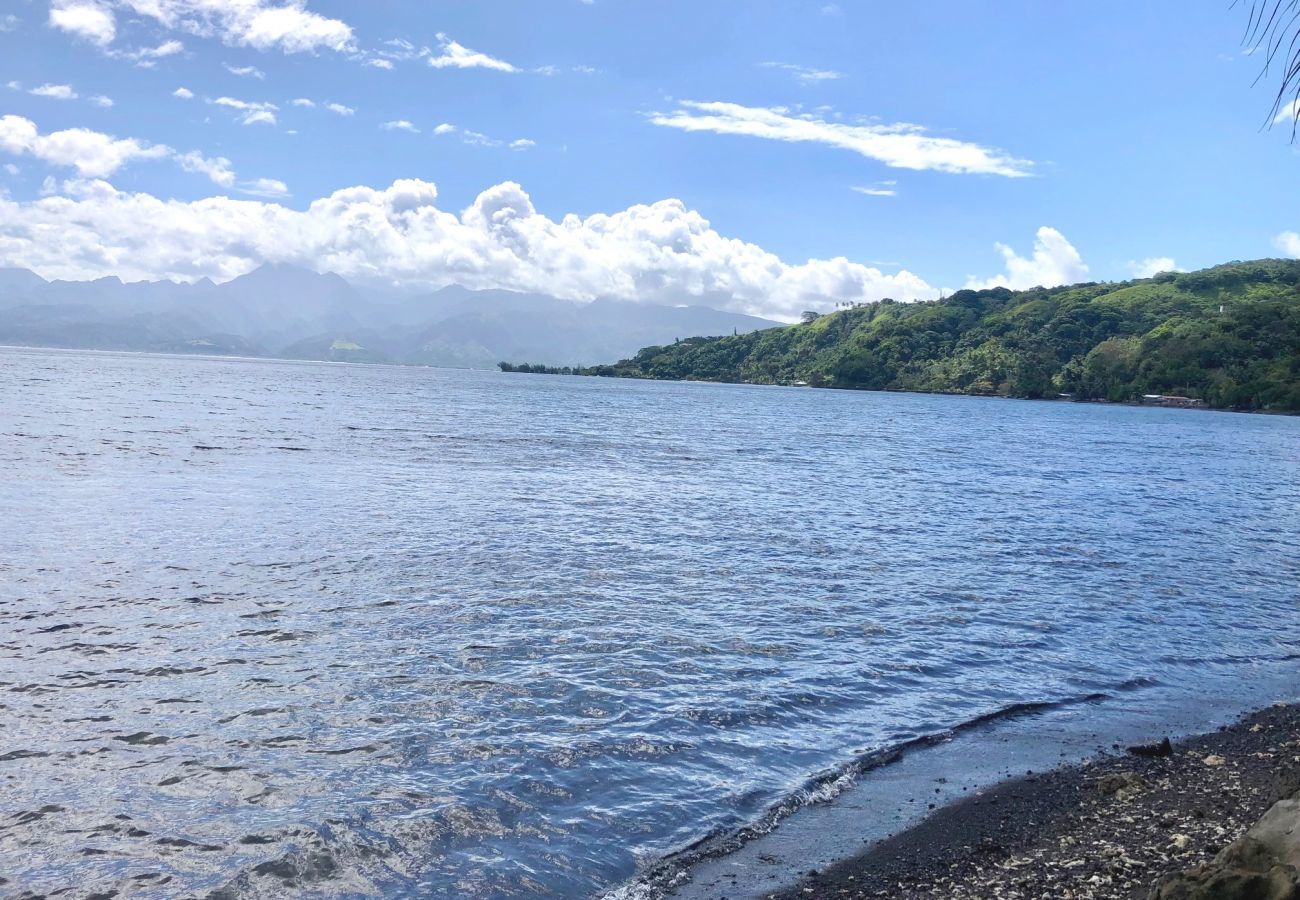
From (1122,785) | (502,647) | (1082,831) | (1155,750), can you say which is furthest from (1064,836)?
(502,647)

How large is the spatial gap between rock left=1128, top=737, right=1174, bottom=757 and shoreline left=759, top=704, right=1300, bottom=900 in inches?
7.2

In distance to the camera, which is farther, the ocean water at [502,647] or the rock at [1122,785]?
the rock at [1122,785]

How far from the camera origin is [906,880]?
11.1 meters

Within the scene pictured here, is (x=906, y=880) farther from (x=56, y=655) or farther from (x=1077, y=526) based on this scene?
(x=1077, y=526)

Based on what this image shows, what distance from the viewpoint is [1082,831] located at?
40.3 feet

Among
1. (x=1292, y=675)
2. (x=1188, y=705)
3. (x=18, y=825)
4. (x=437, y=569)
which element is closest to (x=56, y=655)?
(x=18, y=825)

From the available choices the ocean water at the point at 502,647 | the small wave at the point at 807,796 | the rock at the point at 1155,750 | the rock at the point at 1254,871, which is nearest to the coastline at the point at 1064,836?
the rock at the point at 1155,750

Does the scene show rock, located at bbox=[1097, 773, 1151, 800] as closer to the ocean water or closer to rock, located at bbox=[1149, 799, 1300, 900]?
the ocean water

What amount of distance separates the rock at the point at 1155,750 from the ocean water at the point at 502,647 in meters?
3.06

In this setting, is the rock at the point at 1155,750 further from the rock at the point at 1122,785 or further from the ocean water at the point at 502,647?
the ocean water at the point at 502,647

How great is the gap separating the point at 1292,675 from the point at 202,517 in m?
35.9

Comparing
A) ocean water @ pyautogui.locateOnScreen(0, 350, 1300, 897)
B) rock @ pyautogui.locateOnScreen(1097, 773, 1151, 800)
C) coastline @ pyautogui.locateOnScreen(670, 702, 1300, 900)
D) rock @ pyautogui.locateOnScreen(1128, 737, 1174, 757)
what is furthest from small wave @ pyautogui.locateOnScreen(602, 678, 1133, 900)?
rock @ pyautogui.locateOnScreen(1097, 773, 1151, 800)

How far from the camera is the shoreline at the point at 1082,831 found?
35.2ft

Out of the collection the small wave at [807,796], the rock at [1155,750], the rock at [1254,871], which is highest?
the rock at [1254,871]
